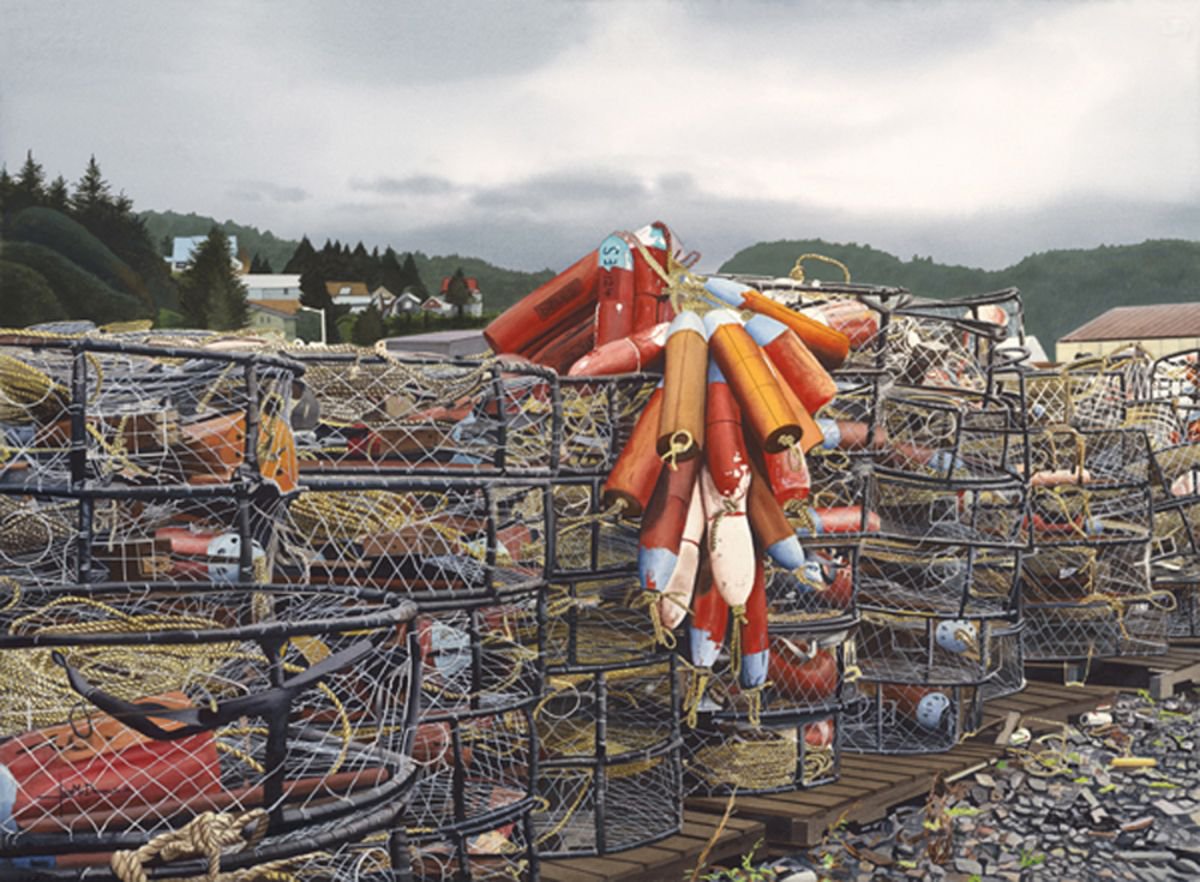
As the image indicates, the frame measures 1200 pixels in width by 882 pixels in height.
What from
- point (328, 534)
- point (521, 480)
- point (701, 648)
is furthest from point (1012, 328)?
point (328, 534)

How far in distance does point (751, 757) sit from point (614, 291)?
2.36 meters

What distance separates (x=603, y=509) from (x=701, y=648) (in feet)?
2.37

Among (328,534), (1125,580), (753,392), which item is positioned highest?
(753,392)

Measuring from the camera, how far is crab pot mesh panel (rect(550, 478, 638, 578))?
511cm

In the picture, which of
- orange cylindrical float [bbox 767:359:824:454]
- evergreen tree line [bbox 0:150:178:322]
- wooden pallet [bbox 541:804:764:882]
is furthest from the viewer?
evergreen tree line [bbox 0:150:178:322]

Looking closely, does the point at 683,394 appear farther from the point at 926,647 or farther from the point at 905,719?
the point at 905,719

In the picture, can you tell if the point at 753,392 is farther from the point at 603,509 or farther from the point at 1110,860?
the point at 1110,860

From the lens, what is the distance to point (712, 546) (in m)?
5.15

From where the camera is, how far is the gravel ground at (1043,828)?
18.6 ft

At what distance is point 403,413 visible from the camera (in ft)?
14.4

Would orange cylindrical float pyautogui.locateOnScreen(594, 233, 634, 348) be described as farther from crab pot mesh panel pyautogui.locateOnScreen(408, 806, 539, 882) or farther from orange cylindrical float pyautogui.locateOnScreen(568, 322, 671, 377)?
crab pot mesh panel pyautogui.locateOnScreen(408, 806, 539, 882)

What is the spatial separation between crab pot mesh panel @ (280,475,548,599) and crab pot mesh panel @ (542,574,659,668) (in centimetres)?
44

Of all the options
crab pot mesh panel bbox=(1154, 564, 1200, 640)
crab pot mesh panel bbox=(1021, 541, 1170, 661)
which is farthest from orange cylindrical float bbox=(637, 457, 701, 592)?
crab pot mesh panel bbox=(1154, 564, 1200, 640)

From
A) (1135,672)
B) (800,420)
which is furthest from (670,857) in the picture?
(1135,672)
